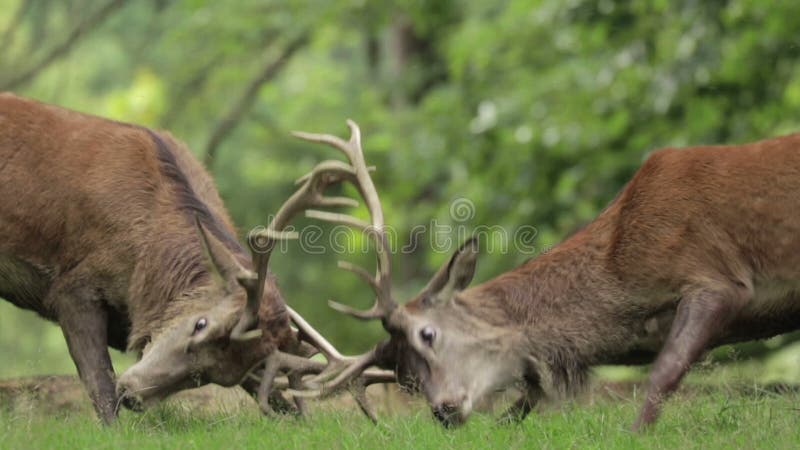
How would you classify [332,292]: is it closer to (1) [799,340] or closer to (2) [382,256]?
(1) [799,340]

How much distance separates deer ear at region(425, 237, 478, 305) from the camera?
24.2 feet

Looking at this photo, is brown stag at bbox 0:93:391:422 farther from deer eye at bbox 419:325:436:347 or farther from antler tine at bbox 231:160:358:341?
deer eye at bbox 419:325:436:347

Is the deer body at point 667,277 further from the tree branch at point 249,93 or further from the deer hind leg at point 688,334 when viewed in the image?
the tree branch at point 249,93

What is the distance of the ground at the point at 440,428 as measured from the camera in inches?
245

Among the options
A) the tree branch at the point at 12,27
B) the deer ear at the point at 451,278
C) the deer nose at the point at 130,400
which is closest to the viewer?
the deer nose at the point at 130,400

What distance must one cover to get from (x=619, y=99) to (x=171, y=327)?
6946mm

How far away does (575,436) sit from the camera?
646 cm

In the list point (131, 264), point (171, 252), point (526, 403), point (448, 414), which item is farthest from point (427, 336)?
point (131, 264)

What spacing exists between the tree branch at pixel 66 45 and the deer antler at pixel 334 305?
8.79 m

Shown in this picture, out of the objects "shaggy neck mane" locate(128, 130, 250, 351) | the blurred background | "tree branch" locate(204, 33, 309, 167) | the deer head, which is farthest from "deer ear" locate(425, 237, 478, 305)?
"tree branch" locate(204, 33, 309, 167)

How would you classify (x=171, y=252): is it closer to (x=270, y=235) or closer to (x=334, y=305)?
(x=270, y=235)

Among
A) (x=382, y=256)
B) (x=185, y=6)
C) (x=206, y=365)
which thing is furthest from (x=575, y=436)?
(x=185, y=6)

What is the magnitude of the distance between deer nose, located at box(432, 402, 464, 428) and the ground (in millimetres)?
65

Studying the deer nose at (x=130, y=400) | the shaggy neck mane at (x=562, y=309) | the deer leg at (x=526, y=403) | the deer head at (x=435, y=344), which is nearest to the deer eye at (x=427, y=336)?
the deer head at (x=435, y=344)
